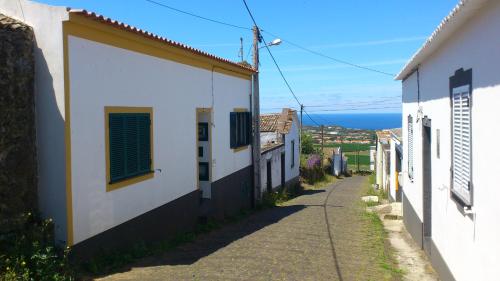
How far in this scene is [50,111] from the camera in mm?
6664

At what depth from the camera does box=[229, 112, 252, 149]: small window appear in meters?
14.7

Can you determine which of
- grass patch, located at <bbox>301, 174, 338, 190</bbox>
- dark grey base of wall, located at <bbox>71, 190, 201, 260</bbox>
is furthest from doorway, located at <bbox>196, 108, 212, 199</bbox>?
grass patch, located at <bbox>301, 174, 338, 190</bbox>

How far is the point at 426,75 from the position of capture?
29.0ft

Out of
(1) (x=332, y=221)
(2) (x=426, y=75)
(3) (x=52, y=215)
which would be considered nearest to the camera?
(3) (x=52, y=215)

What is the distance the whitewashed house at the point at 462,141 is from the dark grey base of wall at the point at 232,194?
5.57 meters

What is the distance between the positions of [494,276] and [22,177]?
217 inches

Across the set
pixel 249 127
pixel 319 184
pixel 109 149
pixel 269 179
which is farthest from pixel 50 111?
pixel 319 184

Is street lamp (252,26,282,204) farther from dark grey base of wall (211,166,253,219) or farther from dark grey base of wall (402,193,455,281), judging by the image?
dark grey base of wall (402,193,455,281)

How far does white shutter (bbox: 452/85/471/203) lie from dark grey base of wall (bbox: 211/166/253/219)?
769cm

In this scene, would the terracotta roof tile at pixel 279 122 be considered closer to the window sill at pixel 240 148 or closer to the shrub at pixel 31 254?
the window sill at pixel 240 148

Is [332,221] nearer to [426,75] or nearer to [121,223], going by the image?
[426,75]

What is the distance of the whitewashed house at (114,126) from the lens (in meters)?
6.66

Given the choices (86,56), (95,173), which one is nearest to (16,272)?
(95,173)

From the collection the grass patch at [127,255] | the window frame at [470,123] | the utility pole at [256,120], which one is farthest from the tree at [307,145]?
the window frame at [470,123]
